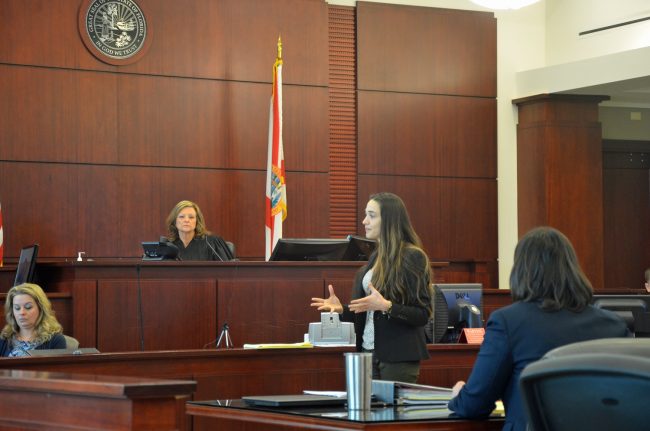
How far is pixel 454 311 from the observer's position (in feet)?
19.0

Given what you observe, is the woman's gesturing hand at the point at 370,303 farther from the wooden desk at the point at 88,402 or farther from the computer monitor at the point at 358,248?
the computer monitor at the point at 358,248

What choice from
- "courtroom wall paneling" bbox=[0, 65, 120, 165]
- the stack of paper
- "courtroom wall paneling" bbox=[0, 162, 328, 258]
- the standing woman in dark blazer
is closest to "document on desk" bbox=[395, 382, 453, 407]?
the stack of paper

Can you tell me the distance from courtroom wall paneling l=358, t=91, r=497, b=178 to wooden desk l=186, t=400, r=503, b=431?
6918mm

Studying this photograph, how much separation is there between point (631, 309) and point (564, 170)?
618cm

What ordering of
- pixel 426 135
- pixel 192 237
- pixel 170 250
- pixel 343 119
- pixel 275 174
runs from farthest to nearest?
pixel 426 135 → pixel 343 119 → pixel 275 174 → pixel 192 237 → pixel 170 250

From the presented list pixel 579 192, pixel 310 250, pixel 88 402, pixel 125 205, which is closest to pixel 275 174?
pixel 125 205

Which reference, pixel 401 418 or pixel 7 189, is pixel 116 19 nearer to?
pixel 7 189

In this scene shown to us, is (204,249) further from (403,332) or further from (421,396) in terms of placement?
(421,396)

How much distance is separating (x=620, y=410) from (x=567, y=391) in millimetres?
101

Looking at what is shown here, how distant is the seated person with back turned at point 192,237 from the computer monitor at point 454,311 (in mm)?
1695

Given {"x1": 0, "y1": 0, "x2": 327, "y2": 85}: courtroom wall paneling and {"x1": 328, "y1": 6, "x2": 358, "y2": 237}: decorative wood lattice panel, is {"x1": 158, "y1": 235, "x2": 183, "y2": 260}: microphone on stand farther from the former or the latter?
{"x1": 328, "y1": 6, "x2": 358, "y2": 237}: decorative wood lattice panel

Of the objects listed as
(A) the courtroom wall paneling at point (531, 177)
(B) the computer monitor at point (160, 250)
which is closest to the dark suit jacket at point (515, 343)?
(B) the computer monitor at point (160, 250)

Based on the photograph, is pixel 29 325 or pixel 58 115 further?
pixel 58 115

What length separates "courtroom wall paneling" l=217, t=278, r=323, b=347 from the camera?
6.21m
